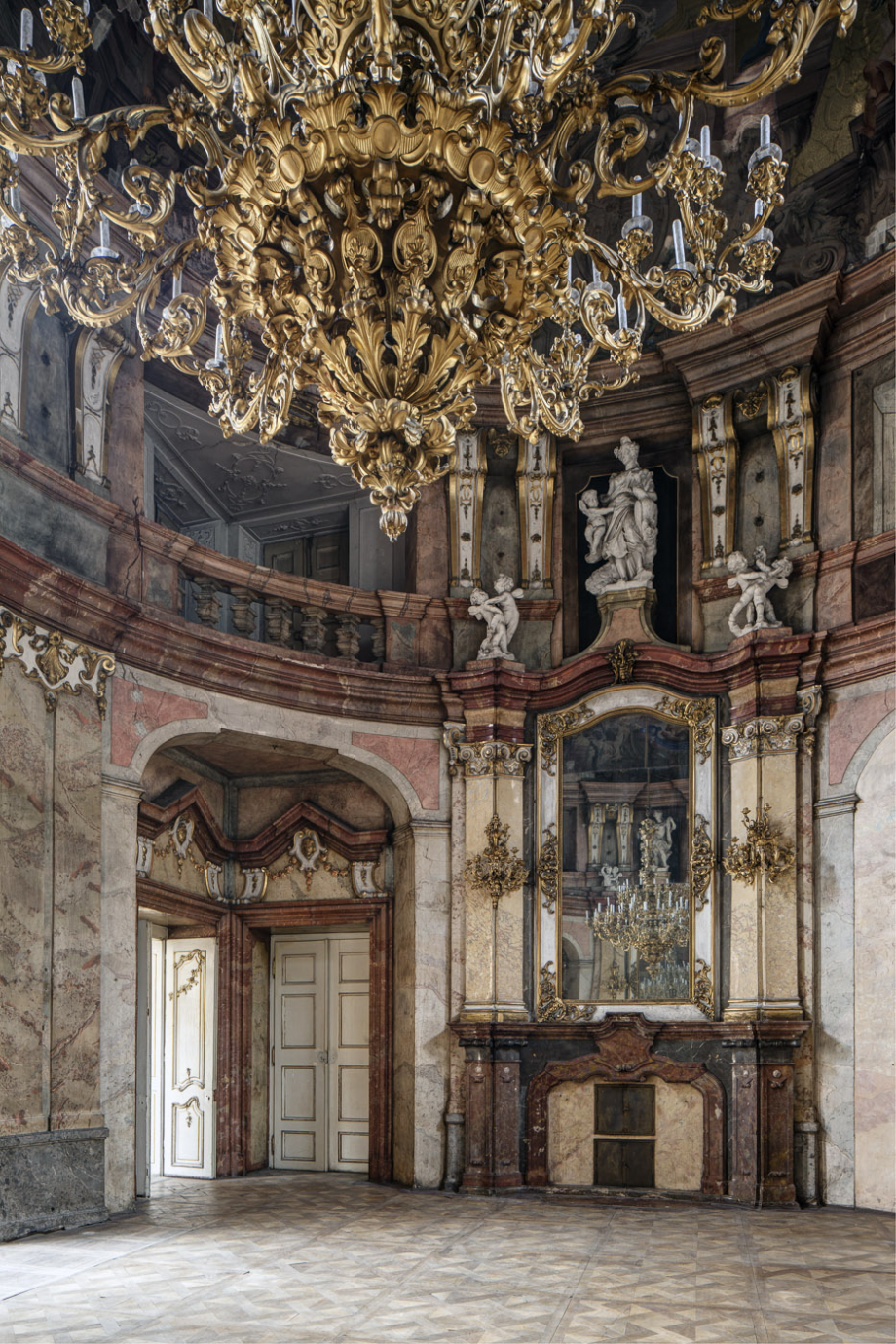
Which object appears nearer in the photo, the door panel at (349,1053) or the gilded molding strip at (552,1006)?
the gilded molding strip at (552,1006)

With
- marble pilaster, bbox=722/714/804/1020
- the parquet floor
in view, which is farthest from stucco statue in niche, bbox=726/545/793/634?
the parquet floor

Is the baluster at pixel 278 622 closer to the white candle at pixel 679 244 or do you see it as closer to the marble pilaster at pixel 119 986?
the marble pilaster at pixel 119 986

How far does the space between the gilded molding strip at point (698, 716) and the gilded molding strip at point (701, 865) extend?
0.60 meters

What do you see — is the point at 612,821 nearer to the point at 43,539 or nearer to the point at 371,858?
the point at 371,858

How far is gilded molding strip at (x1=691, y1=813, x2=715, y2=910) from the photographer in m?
10.7

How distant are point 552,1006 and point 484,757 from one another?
2.13m

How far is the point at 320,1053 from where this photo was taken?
40.0ft

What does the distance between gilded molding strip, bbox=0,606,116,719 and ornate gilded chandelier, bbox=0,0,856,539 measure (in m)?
3.63

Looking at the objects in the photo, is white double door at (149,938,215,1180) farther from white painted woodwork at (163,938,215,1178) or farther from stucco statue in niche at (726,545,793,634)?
stucco statue in niche at (726,545,793,634)

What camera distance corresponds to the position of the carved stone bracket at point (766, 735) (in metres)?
10.5

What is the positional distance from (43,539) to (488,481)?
4489 mm

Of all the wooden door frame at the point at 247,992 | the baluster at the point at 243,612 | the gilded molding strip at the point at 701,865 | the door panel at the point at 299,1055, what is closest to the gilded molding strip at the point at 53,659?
the baluster at the point at 243,612

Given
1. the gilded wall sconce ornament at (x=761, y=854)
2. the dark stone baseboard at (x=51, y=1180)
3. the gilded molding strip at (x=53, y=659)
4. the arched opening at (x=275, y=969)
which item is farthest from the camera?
the arched opening at (x=275, y=969)

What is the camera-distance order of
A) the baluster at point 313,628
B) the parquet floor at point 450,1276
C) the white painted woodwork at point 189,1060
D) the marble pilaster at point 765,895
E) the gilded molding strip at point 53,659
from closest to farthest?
the parquet floor at point 450,1276 < the gilded molding strip at point 53,659 < the marble pilaster at point 765,895 < the baluster at point 313,628 < the white painted woodwork at point 189,1060
